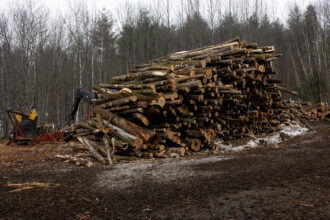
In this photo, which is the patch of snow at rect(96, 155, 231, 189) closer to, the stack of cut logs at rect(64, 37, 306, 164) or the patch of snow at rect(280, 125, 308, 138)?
the stack of cut logs at rect(64, 37, 306, 164)

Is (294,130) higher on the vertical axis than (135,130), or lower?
lower

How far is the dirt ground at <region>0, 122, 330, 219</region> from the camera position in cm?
320

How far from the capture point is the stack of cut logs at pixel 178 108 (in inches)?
310

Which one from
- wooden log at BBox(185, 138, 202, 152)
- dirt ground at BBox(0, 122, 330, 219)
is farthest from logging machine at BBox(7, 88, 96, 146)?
dirt ground at BBox(0, 122, 330, 219)

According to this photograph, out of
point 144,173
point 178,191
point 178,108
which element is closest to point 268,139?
point 178,108

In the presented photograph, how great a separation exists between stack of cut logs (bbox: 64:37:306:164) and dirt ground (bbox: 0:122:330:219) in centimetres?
172

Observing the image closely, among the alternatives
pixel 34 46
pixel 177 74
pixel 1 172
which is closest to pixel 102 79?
pixel 34 46

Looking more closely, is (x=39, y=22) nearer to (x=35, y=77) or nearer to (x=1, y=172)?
(x=35, y=77)

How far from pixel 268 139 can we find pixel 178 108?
4505mm

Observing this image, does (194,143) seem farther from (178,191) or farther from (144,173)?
(178,191)

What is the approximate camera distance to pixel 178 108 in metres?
8.23

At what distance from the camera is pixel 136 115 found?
26.5 ft

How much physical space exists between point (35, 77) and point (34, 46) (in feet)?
7.00

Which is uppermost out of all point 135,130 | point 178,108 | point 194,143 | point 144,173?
point 178,108
